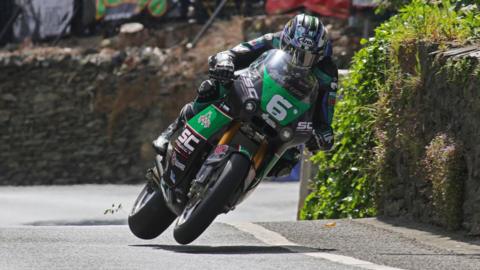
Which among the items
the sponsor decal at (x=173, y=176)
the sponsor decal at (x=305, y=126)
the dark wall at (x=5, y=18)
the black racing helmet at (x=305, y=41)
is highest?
the black racing helmet at (x=305, y=41)

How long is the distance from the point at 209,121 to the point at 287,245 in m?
1.04

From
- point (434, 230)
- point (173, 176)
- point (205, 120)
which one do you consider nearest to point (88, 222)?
point (434, 230)

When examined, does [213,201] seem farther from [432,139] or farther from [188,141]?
[432,139]

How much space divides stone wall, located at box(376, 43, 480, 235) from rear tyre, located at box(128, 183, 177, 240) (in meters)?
2.07

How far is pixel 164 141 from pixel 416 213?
2.31 meters

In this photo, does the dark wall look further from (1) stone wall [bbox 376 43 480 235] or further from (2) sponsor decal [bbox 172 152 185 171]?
(2) sponsor decal [bbox 172 152 185 171]

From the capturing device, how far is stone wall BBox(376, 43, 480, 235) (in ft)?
34.7

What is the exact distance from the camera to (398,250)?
32.1ft

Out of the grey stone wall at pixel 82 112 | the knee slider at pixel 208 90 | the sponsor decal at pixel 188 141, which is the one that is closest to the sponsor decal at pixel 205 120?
the sponsor decal at pixel 188 141

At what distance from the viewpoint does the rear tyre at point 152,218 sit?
1062 cm

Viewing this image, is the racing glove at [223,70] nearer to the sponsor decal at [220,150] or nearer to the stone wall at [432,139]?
the sponsor decal at [220,150]

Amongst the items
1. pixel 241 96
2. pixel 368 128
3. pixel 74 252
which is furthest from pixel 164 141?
pixel 368 128

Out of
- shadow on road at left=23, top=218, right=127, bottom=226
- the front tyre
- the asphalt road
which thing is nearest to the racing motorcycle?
the front tyre

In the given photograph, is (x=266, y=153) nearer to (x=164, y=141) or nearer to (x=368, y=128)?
(x=164, y=141)
